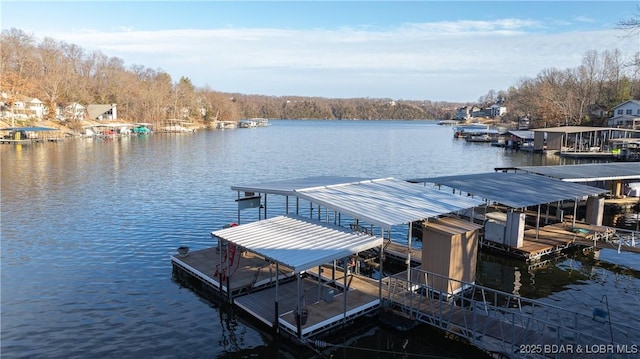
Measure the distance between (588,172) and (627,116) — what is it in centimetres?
6412

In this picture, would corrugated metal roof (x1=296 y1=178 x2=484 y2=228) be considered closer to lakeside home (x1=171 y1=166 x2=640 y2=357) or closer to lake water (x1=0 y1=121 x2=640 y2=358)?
lakeside home (x1=171 y1=166 x2=640 y2=357)

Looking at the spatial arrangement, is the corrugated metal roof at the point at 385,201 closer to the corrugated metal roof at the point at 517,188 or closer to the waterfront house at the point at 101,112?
the corrugated metal roof at the point at 517,188

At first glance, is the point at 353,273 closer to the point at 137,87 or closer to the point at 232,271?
the point at 232,271

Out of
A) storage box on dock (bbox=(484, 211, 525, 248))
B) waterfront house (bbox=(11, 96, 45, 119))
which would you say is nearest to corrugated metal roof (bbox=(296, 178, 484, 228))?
storage box on dock (bbox=(484, 211, 525, 248))

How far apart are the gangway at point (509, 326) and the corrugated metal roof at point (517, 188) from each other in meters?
5.75

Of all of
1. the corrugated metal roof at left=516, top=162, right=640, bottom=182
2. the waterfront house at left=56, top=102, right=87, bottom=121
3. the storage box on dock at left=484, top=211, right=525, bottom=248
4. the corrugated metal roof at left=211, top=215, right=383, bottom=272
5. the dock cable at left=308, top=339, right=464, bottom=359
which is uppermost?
the waterfront house at left=56, top=102, right=87, bottom=121

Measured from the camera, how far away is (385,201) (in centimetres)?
1700

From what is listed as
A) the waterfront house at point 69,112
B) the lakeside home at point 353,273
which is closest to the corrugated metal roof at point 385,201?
the lakeside home at point 353,273

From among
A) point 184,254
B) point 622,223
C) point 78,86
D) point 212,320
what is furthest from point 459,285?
point 78,86

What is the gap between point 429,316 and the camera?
13.5m

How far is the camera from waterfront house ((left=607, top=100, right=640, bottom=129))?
77350 mm

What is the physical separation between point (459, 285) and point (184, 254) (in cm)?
1142

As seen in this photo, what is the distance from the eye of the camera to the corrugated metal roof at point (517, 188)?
20.7 meters

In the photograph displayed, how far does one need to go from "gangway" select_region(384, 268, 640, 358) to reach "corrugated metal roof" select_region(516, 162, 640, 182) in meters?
14.2
